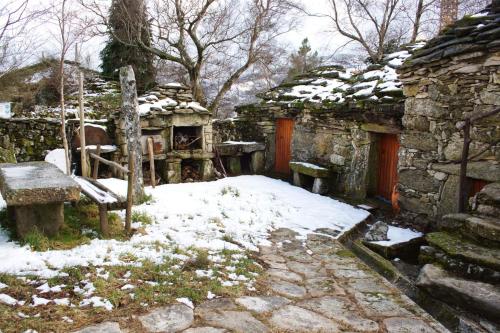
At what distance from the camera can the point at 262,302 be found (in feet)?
11.1

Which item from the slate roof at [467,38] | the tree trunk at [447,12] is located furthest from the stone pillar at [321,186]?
the tree trunk at [447,12]

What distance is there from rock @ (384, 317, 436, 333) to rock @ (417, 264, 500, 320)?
1.78 ft

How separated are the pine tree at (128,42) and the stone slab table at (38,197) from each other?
11053mm

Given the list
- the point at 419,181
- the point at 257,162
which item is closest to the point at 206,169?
the point at 257,162

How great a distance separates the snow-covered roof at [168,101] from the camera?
9430mm

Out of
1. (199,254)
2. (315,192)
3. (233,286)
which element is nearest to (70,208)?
(199,254)

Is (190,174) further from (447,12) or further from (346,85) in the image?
(447,12)

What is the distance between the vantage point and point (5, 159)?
6.62 meters

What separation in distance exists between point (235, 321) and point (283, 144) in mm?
8020

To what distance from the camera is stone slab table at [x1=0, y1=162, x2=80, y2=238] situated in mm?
3602

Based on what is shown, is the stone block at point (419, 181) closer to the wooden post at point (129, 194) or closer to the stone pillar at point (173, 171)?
the wooden post at point (129, 194)

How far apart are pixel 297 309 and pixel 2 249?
9.72 ft

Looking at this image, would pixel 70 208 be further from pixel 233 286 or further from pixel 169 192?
pixel 233 286

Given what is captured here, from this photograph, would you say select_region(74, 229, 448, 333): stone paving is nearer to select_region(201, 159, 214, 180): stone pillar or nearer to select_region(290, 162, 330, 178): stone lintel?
select_region(290, 162, 330, 178): stone lintel
